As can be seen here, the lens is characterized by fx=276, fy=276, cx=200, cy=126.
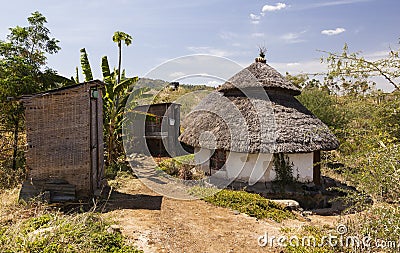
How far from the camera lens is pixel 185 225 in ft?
19.9

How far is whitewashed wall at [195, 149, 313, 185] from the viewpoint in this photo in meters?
9.93

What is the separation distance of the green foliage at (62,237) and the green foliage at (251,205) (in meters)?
3.38

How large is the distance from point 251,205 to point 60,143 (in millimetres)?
5334

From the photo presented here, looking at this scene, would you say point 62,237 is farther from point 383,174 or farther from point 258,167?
point 258,167

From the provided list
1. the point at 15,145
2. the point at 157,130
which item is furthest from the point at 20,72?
the point at 157,130

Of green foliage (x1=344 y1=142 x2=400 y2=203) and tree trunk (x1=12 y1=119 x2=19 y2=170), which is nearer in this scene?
green foliage (x1=344 y1=142 x2=400 y2=203)

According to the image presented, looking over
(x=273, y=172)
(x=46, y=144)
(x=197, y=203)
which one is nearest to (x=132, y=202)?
(x=197, y=203)

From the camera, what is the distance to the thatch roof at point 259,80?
441 inches

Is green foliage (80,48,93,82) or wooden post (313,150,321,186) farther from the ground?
green foliage (80,48,93,82)

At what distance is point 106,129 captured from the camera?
11.9 m

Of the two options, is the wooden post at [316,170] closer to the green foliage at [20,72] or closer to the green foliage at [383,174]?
the green foliage at [383,174]

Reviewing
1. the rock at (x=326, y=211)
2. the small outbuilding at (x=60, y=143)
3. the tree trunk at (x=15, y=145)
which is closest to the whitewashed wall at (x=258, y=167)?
the rock at (x=326, y=211)

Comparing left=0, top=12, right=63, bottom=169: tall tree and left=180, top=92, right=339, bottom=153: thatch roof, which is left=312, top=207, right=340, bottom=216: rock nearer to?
left=180, top=92, right=339, bottom=153: thatch roof

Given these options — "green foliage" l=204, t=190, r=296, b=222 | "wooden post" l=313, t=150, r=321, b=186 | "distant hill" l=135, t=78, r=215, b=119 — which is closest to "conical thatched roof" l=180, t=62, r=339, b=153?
"wooden post" l=313, t=150, r=321, b=186
